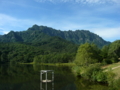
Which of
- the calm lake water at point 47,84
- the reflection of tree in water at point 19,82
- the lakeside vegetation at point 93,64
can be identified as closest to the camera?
the calm lake water at point 47,84

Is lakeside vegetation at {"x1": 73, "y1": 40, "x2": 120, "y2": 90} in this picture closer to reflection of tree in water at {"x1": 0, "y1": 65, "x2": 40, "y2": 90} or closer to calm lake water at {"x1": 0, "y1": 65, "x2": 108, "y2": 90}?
calm lake water at {"x1": 0, "y1": 65, "x2": 108, "y2": 90}

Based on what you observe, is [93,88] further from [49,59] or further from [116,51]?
[49,59]

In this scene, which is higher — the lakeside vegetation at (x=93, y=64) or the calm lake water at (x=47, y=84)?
the lakeside vegetation at (x=93, y=64)

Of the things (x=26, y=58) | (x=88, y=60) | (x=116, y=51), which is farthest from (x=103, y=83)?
(x=26, y=58)

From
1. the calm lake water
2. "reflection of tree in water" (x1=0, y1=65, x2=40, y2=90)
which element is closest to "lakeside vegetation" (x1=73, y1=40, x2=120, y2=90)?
the calm lake water

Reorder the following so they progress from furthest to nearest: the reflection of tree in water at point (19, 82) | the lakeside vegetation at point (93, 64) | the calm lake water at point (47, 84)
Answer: the lakeside vegetation at point (93, 64) → the reflection of tree in water at point (19, 82) → the calm lake water at point (47, 84)

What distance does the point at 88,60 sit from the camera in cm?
6269

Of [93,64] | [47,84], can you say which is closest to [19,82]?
[47,84]

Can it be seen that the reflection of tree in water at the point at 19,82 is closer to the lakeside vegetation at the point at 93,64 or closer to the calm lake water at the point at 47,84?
the calm lake water at the point at 47,84

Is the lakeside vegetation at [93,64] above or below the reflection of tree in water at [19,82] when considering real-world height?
above

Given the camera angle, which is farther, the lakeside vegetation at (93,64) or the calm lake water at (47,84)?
the lakeside vegetation at (93,64)

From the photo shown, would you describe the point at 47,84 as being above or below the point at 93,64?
below

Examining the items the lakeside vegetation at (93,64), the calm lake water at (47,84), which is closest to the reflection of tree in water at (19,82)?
the calm lake water at (47,84)

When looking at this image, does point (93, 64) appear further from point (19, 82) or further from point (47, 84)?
point (19, 82)
